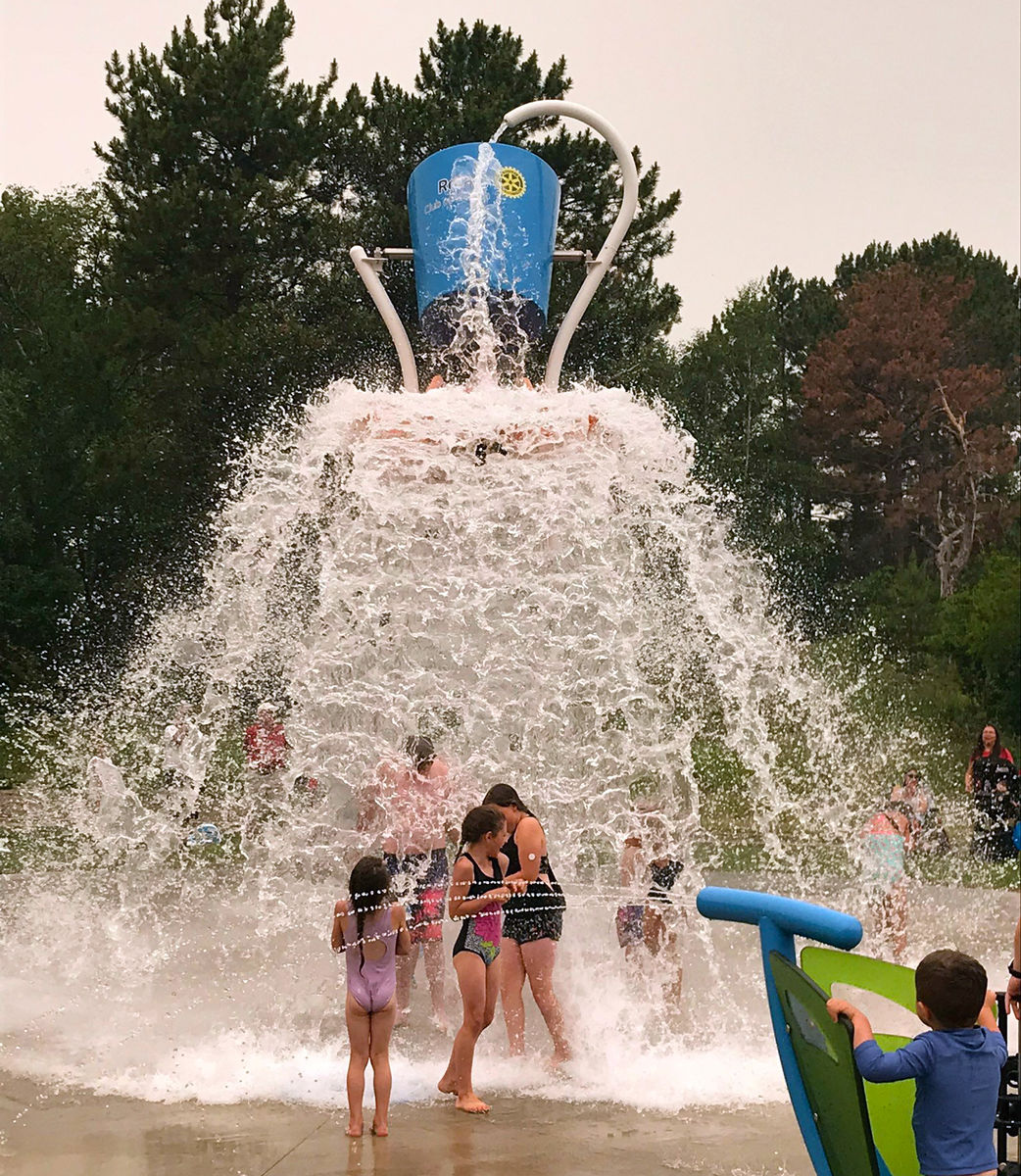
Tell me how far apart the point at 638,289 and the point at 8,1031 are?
19.7 meters

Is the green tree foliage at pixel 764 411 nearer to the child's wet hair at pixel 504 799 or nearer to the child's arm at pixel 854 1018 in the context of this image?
the child's wet hair at pixel 504 799

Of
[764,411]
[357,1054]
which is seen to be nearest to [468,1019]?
[357,1054]

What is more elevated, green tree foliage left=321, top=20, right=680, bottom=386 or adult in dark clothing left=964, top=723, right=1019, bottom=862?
green tree foliage left=321, top=20, right=680, bottom=386

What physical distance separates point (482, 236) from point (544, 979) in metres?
4.16

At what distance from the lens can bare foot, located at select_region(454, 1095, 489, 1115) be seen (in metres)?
4.91

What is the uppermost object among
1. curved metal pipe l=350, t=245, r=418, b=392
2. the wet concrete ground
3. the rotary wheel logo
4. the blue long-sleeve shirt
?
the rotary wheel logo

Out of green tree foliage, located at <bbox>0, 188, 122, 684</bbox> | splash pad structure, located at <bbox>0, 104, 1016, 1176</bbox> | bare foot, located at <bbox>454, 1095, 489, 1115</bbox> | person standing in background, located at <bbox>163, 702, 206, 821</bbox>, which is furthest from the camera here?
green tree foliage, located at <bbox>0, 188, 122, 684</bbox>

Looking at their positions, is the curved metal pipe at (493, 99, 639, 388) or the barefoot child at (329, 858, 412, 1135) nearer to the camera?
the barefoot child at (329, 858, 412, 1135)

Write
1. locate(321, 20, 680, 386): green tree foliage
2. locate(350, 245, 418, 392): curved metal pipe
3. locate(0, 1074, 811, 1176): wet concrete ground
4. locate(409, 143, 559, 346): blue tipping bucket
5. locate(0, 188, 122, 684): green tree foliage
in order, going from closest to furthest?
locate(0, 1074, 811, 1176): wet concrete ground < locate(409, 143, 559, 346): blue tipping bucket < locate(350, 245, 418, 392): curved metal pipe < locate(0, 188, 122, 684): green tree foliage < locate(321, 20, 680, 386): green tree foliage

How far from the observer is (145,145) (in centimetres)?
2442

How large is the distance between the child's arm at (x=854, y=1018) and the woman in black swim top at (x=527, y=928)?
246cm

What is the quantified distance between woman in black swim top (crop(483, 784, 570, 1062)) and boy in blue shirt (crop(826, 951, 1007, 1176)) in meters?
2.39

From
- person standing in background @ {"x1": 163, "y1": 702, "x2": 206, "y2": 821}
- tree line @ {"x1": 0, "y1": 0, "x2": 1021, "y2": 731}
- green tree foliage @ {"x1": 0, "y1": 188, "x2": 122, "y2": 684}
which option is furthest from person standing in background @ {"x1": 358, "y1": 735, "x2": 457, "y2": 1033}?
green tree foliage @ {"x1": 0, "y1": 188, "x2": 122, "y2": 684}

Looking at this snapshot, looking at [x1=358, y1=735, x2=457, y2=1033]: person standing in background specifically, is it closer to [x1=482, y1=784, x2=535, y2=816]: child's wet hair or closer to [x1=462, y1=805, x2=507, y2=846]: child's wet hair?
[x1=482, y1=784, x2=535, y2=816]: child's wet hair
